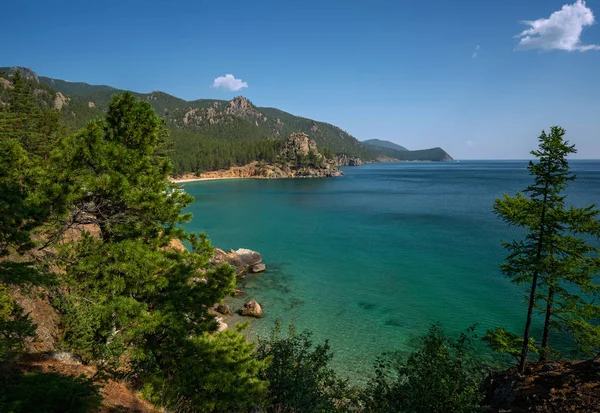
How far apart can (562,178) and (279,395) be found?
54.4 ft

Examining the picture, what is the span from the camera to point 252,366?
1168 cm

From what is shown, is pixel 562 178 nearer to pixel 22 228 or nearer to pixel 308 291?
pixel 22 228

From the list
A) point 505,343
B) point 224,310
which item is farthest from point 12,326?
point 224,310

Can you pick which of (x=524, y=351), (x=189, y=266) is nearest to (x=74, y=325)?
(x=189, y=266)

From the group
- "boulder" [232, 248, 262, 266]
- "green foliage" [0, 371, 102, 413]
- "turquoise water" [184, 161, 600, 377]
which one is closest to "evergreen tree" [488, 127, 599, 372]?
"turquoise water" [184, 161, 600, 377]

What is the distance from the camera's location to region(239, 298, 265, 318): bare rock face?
2708 cm

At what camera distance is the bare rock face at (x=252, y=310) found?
27078 mm

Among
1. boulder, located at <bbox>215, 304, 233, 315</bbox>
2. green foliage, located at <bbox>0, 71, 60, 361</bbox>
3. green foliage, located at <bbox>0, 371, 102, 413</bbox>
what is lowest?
boulder, located at <bbox>215, 304, 233, 315</bbox>

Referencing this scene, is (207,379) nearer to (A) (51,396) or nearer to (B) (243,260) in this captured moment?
(A) (51,396)

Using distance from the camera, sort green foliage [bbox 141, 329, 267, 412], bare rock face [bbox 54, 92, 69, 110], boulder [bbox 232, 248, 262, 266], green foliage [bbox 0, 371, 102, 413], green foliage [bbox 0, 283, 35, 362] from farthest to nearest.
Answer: bare rock face [bbox 54, 92, 69, 110] → boulder [bbox 232, 248, 262, 266] → green foliage [bbox 141, 329, 267, 412] → green foliage [bbox 0, 283, 35, 362] → green foliage [bbox 0, 371, 102, 413]

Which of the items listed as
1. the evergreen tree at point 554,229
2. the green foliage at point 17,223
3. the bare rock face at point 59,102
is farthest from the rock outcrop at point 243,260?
the bare rock face at point 59,102

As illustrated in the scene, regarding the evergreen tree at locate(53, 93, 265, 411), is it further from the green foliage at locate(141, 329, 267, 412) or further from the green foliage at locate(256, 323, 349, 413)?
the green foliage at locate(256, 323, 349, 413)

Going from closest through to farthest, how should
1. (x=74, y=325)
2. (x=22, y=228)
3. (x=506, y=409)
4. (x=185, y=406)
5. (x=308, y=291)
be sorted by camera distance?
(x=22, y=228)
(x=185, y=406)
(x=74, y=325)
(x=506, y=409)
(x=308, y=291)

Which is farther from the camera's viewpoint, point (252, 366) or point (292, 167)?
point (292, 167)
